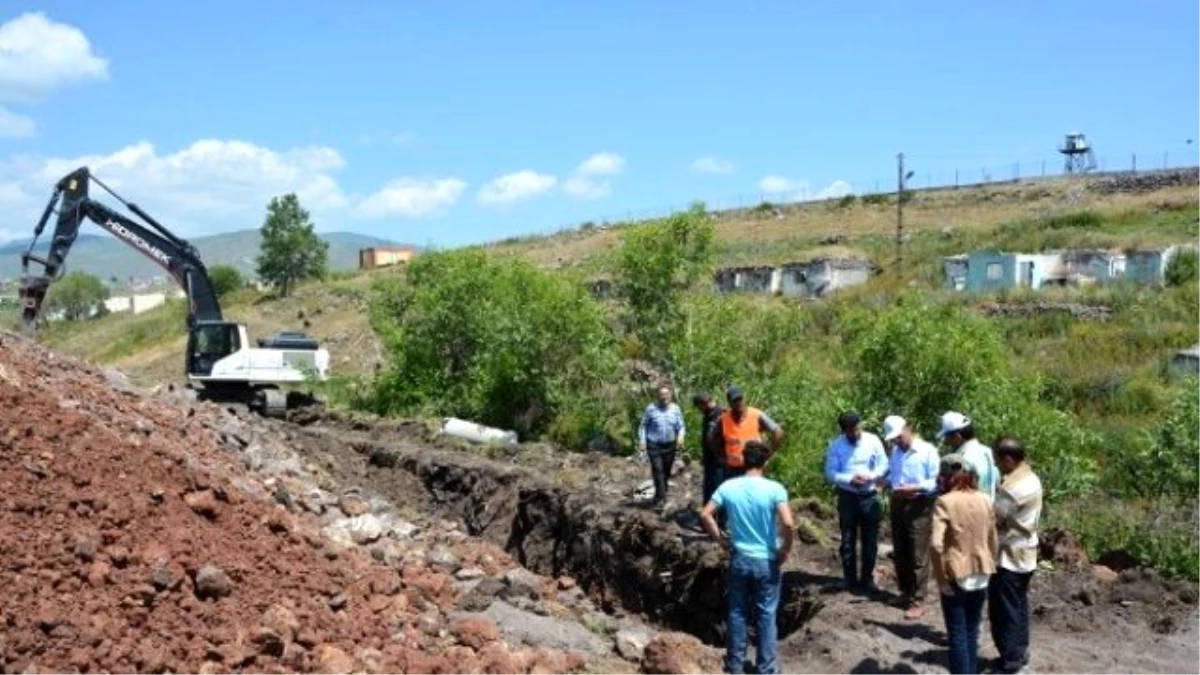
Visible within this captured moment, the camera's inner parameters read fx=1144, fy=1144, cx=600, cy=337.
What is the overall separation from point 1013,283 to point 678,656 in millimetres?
34541

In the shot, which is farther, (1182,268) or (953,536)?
(1182,268)

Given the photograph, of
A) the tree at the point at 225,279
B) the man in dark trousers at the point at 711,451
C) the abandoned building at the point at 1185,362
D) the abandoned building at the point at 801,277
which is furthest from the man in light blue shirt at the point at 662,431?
the tree at the point at 225,279

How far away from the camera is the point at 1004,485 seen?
7320 mm

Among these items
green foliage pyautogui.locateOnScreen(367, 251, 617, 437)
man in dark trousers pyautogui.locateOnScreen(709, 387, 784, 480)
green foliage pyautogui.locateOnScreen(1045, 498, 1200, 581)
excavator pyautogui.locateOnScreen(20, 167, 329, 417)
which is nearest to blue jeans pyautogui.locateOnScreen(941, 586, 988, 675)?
man in dark trousers pyautogui.locateOnScreen(709, 387, 784, 480)

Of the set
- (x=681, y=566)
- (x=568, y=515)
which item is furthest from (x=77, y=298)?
(x=681, y=566)

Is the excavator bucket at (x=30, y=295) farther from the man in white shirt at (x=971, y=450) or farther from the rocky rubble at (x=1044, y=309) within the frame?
the rocky rubble at (x=1044, y=309)

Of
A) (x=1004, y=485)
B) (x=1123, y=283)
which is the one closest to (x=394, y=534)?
(x=1004, y=485)

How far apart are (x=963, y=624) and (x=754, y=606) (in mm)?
1320

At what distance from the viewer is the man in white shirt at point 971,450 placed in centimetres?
800

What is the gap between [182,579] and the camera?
26.8 feet

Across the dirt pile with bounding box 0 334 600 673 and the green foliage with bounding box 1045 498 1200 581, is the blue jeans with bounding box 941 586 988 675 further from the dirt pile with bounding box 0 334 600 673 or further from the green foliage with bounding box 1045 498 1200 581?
the green foliage with bounding box 1045 498 1200 581

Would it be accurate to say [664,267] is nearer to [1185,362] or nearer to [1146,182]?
[1185,362]

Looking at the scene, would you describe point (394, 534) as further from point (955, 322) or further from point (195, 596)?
point (955, 322)

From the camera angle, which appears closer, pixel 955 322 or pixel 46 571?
pixel 46 571
